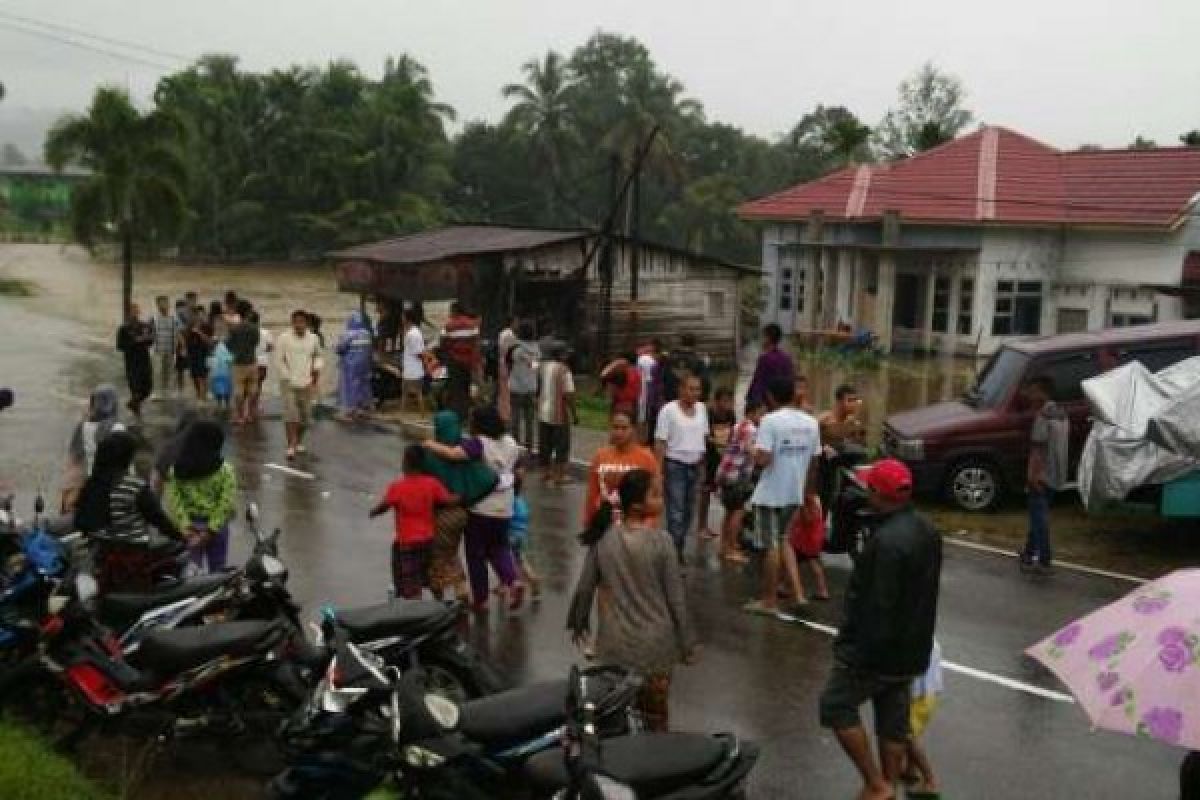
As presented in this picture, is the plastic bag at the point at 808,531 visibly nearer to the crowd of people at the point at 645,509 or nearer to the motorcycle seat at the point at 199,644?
the crowd of people at the point at 645,509

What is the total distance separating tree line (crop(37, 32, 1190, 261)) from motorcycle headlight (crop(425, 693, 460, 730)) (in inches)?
1700

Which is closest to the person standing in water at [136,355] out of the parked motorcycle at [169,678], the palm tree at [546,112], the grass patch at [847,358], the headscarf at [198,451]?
the headscarf at [198,451]

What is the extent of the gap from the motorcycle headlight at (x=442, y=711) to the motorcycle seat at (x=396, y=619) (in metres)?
1.06

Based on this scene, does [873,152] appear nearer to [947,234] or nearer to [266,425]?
[947,234]

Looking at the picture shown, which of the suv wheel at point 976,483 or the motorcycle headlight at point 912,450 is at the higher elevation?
the motorcycle headlight at point 912,450

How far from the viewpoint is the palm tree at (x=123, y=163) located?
86.3 feet

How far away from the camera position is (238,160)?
6400cm

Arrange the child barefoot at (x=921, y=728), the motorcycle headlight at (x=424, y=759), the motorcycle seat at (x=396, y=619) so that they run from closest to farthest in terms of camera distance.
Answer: the motorcycle headlight at (x=424, y=759)
the child barefoot at (x=921, y=728)
the motorcycle seat at (x=396, y=619)

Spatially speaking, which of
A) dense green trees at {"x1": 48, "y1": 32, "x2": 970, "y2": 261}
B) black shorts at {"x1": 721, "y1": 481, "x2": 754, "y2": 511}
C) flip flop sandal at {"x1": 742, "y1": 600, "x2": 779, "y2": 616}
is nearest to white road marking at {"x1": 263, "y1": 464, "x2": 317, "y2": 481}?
black shorts at {"x1": 721, "y1": 481, "x2": 754, "y2": 511}

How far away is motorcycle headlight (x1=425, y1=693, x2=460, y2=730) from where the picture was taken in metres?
5.22

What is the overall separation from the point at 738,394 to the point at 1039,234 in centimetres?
1159

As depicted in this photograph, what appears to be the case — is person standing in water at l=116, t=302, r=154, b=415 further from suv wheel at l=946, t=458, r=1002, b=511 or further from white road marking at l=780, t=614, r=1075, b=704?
white road marking at l=780, t=614, r=1075, b=704

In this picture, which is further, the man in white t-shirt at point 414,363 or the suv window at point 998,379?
the man in white t-shirt at point 414,363

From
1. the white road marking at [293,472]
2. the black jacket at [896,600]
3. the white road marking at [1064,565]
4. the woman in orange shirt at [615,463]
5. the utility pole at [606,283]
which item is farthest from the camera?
the utility pole at [606,283]
